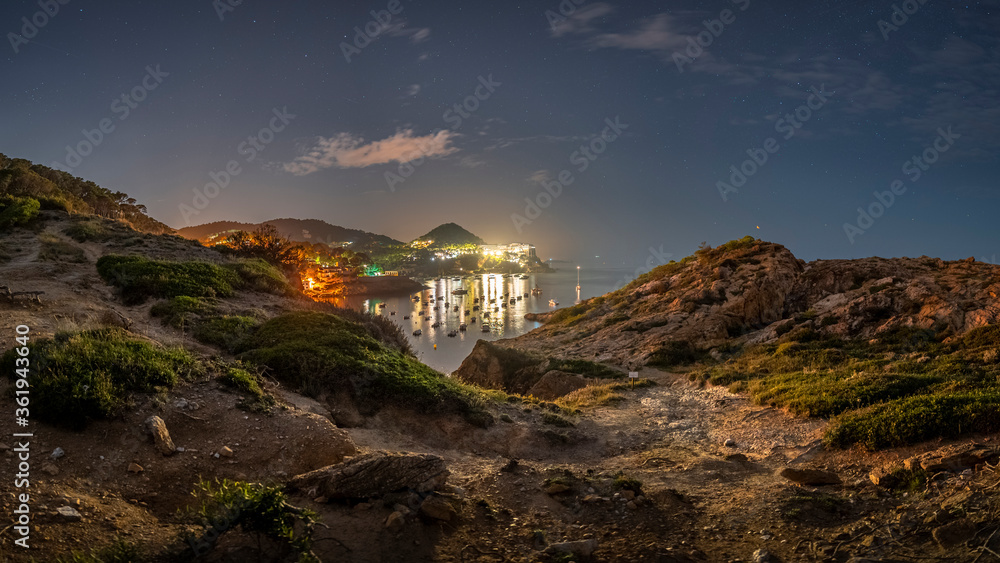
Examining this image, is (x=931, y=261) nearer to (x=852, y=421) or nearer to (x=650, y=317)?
(x=650, y=317)

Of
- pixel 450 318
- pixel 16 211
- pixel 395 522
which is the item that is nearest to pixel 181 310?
pixel 395 522

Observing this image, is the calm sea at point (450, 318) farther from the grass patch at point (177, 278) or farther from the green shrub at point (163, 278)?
the green shrub at point (163, 278)

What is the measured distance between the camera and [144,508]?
5.84 metres

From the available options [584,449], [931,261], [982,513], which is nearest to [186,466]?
[584,449]

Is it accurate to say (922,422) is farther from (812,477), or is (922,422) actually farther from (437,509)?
→ (437,509)

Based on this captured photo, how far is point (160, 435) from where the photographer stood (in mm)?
7066

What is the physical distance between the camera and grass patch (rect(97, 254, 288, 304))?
1576 centimetres

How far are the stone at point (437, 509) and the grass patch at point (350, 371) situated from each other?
559 centimetres

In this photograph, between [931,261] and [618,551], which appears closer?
[618,551]

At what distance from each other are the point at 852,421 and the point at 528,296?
322 feet

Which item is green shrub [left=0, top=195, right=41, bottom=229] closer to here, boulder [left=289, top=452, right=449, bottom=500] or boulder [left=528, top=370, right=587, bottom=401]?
boulder [left=528, top=370, right=587, bottom=401]

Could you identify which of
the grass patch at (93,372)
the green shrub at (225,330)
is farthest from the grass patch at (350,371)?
the grass patch at (93,372)

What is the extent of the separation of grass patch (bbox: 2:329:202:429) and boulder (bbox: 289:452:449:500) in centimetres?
324

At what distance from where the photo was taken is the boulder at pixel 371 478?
21.0 feet
